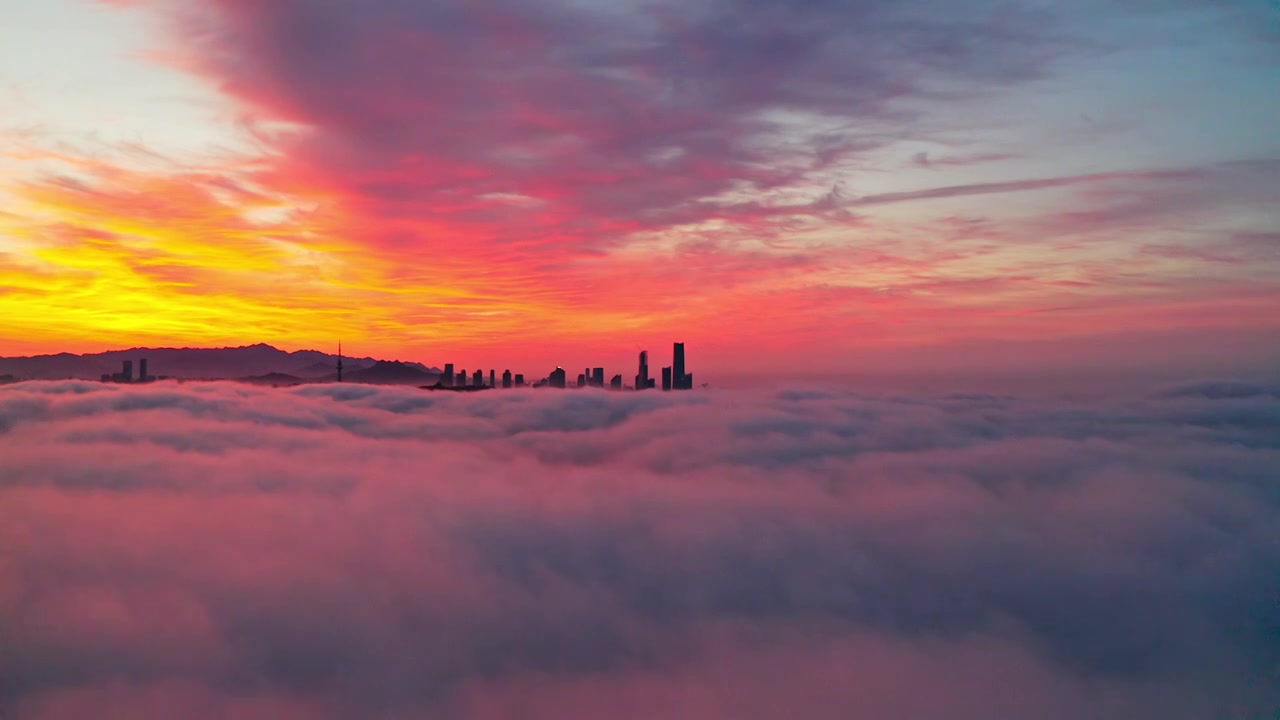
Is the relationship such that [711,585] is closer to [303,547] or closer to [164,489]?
[303,547]

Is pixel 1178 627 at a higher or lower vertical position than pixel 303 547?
lower

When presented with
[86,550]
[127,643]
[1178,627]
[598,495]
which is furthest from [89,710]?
[1178,627]

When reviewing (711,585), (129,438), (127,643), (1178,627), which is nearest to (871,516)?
(711,585)

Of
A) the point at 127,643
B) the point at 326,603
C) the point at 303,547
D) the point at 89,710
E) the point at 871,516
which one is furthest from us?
the point at 871,516

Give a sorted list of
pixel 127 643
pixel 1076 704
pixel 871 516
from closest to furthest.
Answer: pixel 127 643 < pixel 1076 704 < pixel 871 516

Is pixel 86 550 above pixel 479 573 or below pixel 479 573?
above

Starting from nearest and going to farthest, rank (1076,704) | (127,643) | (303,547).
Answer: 1. (127,643)
2. (1076,704)
3. (303,547)

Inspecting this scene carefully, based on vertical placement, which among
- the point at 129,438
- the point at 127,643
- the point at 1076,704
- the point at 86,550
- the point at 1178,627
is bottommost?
the point at 1076,704

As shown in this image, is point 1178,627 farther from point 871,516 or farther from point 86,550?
point 86,550

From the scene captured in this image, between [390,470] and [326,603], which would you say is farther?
[390,470]
